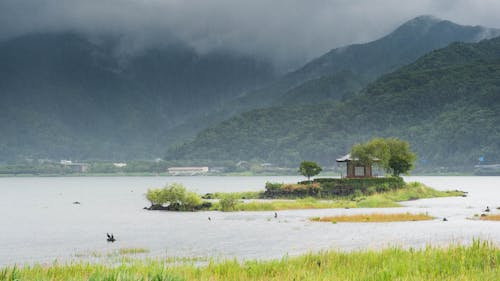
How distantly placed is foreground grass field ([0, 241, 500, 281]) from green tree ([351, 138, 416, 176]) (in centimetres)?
10037

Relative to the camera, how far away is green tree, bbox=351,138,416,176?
133500mm

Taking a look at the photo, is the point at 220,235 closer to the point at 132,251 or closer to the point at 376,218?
the point at 132,251

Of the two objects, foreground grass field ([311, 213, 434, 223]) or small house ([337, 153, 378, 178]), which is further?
small house ([337, 153, 378, 178])

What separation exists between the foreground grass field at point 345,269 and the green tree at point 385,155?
3952 inches

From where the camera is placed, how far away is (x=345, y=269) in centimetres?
2898

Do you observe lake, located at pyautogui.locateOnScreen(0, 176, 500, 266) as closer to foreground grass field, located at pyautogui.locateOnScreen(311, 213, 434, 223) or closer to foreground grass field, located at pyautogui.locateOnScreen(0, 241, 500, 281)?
foreground grass field, located at pyautogui.locateOnScreen(311, 213, 434, 223)

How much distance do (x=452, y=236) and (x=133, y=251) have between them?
27549mm

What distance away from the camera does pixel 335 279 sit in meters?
24.0

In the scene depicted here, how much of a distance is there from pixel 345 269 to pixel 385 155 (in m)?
107

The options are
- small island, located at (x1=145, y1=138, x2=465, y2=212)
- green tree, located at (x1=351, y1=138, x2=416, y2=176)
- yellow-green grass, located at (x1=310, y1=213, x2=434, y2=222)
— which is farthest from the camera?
green tree, located at (x1=351, y1=138, x2=416, y2=176)

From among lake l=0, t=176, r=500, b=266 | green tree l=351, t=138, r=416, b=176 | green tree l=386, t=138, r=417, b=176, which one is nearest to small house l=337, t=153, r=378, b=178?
green tree l=351, t=138, r=416, b=176

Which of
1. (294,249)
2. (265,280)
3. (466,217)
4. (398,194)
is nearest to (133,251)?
(294,249)

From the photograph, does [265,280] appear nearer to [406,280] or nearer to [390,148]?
[406,280]

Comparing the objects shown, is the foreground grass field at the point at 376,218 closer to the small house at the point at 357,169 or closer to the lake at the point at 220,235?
the lake at the point at 220,235
